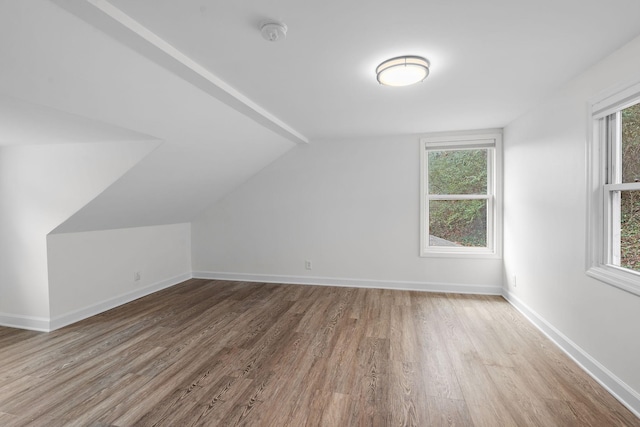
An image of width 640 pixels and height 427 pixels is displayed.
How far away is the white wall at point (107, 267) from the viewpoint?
313 centimetres

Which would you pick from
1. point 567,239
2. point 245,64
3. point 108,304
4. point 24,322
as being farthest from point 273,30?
point 24,322

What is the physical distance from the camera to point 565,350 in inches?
98.0

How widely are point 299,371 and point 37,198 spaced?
10.3 feet

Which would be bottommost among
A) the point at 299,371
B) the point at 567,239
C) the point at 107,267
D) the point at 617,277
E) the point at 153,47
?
the point at 299,371

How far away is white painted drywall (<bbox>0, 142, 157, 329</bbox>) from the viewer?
2869mm

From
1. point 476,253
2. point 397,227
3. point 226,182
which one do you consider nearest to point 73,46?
point 226,182

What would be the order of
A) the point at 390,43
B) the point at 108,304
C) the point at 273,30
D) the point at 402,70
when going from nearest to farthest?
the point at 273,30
the point at 390,43
the point at 402,70
the point at 108,304

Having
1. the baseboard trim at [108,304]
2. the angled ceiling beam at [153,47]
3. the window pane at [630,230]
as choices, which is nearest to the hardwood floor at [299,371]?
the baseboard trim at [108,304]

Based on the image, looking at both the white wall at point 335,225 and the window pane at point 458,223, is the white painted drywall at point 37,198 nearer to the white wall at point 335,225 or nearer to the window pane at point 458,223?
the white wall at point 335,225

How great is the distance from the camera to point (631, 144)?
1.99 m

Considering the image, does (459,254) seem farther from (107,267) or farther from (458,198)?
(107,267)

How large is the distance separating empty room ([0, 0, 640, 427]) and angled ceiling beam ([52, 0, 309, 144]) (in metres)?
0.01

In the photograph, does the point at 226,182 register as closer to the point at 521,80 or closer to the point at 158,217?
the point at 158,217

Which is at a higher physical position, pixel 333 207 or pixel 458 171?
pixel 458 171
